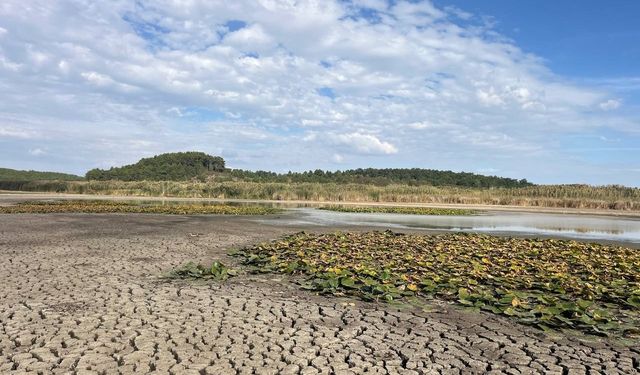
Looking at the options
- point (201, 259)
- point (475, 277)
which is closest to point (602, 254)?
point (475, 277)

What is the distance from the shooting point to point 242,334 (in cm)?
636

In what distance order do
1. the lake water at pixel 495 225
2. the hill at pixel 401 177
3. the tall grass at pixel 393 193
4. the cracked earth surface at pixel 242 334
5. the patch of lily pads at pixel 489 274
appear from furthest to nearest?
the hill at pixel 401 177 < the tall grass at pixel 393 193 < the lake water at pixel 495 225 < the patch of lily pads at pixel 489 274 < the cracked earth surface at pixel 242 334

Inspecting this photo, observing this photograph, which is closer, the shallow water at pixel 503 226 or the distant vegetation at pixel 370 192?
the shallow water at pixel 503 226

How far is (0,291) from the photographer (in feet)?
27.1

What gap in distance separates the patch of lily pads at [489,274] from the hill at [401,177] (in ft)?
272

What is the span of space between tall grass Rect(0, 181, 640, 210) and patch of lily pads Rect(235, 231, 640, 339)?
37.8 meters

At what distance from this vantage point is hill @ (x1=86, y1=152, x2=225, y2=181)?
106875 millimetres

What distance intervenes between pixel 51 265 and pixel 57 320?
464 cm

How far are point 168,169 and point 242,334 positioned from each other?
112105 mm

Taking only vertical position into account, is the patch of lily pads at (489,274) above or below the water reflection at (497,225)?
below

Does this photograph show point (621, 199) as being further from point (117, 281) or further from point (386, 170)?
point (386, 170)

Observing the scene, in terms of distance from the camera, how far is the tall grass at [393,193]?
1960 inches

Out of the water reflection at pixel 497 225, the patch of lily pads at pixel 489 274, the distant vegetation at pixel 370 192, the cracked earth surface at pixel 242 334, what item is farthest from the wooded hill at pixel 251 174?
the cracked earth surface at pixel 242 334

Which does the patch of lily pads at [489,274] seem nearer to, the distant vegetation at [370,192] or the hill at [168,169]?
the distant vegetation at [370,192]
